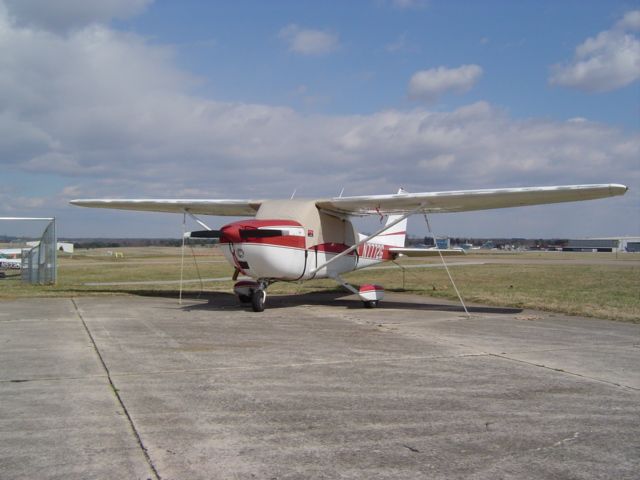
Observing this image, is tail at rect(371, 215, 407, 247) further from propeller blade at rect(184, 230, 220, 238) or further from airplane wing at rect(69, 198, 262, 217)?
propeller blade at rect(184, 230, 220, 238)

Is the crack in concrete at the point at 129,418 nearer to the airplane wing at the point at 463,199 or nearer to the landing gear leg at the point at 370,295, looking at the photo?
the landing gear leg at the point at 370,295

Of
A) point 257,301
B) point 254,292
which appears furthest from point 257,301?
point 254,292

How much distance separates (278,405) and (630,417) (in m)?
3.36

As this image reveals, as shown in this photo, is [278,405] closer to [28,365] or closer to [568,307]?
[28,365]

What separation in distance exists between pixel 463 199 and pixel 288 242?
14.6 ft

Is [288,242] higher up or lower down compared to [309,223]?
lower down

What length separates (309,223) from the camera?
1558 cm

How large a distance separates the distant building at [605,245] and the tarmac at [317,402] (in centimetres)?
14627

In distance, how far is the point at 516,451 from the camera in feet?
14.7

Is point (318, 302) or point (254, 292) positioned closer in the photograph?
point (254, 292)

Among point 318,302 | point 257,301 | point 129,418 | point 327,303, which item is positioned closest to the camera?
point 129,418

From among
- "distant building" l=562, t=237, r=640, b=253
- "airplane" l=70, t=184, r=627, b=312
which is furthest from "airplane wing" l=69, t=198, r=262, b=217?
"distant building" l=562, t=237, r=640, b=253

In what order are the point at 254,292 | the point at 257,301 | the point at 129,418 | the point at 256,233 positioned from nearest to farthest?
the point at 129,418 < the point at 256,233 < the point at 257,301 < the point at 254,292

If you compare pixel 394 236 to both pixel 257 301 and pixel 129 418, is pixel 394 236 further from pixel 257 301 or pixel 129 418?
pixel 129 418
